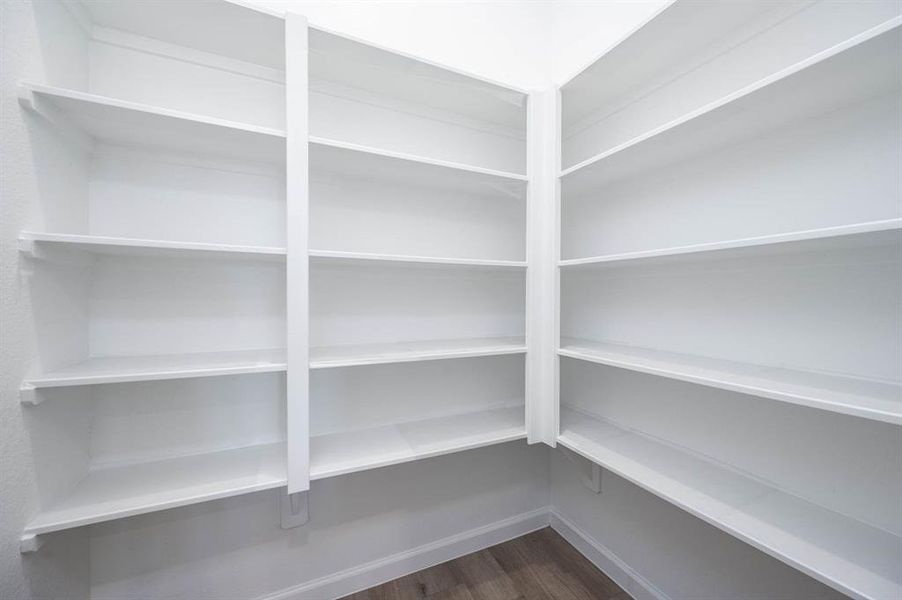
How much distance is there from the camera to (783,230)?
102 centimetres

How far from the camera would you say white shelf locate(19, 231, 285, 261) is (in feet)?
2.83

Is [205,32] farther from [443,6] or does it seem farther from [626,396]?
[626,396]

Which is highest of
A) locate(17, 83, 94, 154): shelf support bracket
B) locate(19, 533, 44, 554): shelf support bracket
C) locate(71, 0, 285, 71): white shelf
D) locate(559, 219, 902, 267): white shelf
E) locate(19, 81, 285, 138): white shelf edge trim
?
locate(71, 0, 285, 71): white shelf

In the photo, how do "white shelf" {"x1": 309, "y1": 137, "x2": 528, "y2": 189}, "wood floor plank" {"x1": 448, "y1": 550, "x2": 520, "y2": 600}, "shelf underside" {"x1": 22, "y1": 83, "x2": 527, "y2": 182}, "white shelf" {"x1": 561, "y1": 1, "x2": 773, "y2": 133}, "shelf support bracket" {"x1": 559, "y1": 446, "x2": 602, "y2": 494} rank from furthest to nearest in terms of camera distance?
"shelf support bracket" {"x1": 559, "y1": 446, "x2": 602, "y2": 494}
"wood floor plank" {"x1": 448, "y1": 550, "x2": 520, "y2": 600}
"white shelf" {"x1": 309, "y1": 137, "x2": 528, "y2": 189}
"white shelf" {"x1": 561, "y1": 1, "x2": 773, "y2": 133}
"shelf underside" {"x1": 22, "y1": 83, "x2": 527, "y2": 182}

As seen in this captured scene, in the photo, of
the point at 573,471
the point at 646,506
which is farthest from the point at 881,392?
the point at 573,471

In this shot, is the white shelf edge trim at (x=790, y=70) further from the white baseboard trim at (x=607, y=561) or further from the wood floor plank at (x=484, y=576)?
the wood floor plank at (x=484, y=576)

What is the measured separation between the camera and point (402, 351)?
1330 mm

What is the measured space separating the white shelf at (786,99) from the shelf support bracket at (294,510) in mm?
1793

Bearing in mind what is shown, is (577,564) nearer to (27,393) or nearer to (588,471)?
(588,471)

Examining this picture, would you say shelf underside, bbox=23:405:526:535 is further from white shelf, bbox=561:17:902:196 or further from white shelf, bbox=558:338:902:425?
white shelf, bbox=561:17:902:196

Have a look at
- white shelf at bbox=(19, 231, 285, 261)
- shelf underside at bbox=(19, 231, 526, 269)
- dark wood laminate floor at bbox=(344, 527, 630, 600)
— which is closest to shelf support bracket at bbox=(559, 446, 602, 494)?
dark wood laminate floor at bbox=(344, 527, 630, 600)

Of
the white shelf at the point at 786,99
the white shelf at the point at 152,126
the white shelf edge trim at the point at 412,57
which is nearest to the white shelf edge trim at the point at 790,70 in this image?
the white shelf at the point at 786,99

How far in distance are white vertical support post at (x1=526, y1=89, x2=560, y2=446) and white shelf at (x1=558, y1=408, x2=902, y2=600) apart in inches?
7.4

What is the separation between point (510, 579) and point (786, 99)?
6.69 ft
